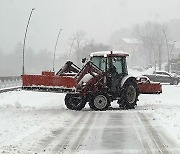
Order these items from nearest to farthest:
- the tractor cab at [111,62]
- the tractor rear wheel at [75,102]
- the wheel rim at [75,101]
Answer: the tractor rear wheel at [75,102] < the wheel rim at [75,101] < the tractor cab at [111,62]

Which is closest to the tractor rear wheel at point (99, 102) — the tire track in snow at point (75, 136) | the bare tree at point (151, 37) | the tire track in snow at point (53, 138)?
the tire track in snow at point (75, 136)

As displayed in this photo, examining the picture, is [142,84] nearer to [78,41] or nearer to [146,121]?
[146,121]

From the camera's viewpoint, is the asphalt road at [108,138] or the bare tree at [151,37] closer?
the asphalt road at [108,138]

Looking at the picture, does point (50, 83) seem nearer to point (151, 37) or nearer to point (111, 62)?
point (111, 62)

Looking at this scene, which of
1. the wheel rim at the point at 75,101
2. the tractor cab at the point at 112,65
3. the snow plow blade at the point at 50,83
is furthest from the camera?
the tractor cab at the point at 112,65

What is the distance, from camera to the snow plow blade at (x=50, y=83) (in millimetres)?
16297

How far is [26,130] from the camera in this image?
11156mm

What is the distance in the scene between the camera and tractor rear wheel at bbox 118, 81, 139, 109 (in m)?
17.9

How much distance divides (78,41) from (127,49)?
58.5m

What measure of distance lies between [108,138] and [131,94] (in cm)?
811

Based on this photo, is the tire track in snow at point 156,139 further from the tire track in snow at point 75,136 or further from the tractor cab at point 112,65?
the tractor cab at point 112,65

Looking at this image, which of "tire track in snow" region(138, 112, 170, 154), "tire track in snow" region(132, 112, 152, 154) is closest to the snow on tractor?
"tire track in snow" region(132, 112, 152, 154)

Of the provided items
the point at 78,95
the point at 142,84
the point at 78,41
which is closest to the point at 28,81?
the point at 78,95

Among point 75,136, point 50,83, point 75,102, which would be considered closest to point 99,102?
point 75,102
